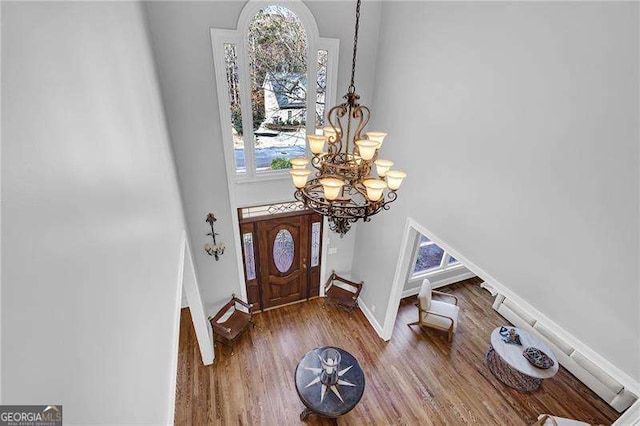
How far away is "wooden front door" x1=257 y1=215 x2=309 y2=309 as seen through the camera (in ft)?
16.3

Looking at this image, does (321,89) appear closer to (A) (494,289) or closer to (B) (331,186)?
(B) (331,186)

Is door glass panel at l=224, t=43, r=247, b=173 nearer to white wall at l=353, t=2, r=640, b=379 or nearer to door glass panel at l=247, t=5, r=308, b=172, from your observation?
door glass panel at l=247, t=5, r=308, b=172

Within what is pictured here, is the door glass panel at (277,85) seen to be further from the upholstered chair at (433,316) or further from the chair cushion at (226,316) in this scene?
the upholstered chair at (433,316)

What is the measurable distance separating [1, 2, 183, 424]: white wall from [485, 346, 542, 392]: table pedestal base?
15.7 feet

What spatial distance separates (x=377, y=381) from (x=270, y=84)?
4.55 metres

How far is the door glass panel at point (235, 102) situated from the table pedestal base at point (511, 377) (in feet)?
16.1

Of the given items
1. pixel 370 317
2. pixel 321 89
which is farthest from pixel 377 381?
pixel 321 89

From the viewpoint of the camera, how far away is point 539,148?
237 centimetres

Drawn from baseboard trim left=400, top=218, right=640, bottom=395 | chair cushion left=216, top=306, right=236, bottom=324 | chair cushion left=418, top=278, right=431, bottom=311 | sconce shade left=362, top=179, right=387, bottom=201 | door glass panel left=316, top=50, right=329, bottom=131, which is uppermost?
door glass panel left=316, top=50, right=329, bottom=131

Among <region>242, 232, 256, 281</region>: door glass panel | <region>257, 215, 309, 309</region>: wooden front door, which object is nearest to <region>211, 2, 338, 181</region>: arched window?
<region>257, 215, 309, 309</region>: wooden front door

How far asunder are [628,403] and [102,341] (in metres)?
6.29

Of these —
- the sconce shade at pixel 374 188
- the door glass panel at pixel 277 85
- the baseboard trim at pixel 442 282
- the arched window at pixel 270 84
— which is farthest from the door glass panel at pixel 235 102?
the baseboard trim at pixel 442 282

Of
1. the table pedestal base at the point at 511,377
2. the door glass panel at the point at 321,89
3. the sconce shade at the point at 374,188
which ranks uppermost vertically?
the door glass panel at the point at 321,89

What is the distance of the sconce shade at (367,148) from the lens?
2.11 meters
